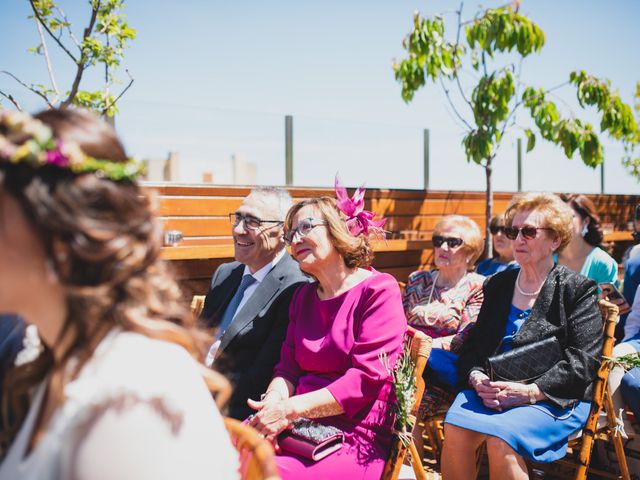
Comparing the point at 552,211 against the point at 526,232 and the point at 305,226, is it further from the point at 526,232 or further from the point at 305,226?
the point at 305,226

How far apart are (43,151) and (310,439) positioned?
64.9 inches

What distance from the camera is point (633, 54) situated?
1239 centimetres

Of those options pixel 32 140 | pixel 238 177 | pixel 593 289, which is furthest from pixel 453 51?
pixel 32 140

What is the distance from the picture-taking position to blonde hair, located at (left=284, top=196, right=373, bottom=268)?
2.94m

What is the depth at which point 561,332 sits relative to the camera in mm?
2977

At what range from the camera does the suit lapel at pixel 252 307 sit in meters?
3.10

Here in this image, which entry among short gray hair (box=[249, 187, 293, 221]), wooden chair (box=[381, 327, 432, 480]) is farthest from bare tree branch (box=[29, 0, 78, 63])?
wooden chair (box=[381, 327, 432, 480])

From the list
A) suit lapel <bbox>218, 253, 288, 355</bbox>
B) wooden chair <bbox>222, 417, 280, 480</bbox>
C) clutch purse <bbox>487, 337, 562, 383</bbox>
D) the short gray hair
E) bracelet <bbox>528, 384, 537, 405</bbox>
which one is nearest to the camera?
wooden chair <bbox>222, 417, 280, 480</bbox>

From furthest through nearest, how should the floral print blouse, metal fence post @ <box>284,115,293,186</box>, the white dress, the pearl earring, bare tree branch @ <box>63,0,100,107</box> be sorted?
metal fence post @ <box>284,115,293,186</box>
the pearl earring
bare tree branch @ <box>63,0,100,107</box>
the floral print blouse
the white dress

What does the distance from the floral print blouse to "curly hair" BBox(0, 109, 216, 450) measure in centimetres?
282

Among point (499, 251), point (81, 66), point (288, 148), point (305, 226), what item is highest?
point (81, 66)

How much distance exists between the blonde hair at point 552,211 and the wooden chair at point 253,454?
2.31 metres

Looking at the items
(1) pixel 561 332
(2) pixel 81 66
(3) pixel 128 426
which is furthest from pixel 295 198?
(3) pixel 128 426

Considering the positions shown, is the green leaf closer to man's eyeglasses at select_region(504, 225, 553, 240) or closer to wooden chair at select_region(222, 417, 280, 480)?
man's eyeglasses at select_region(504, 225, 553, 240)
